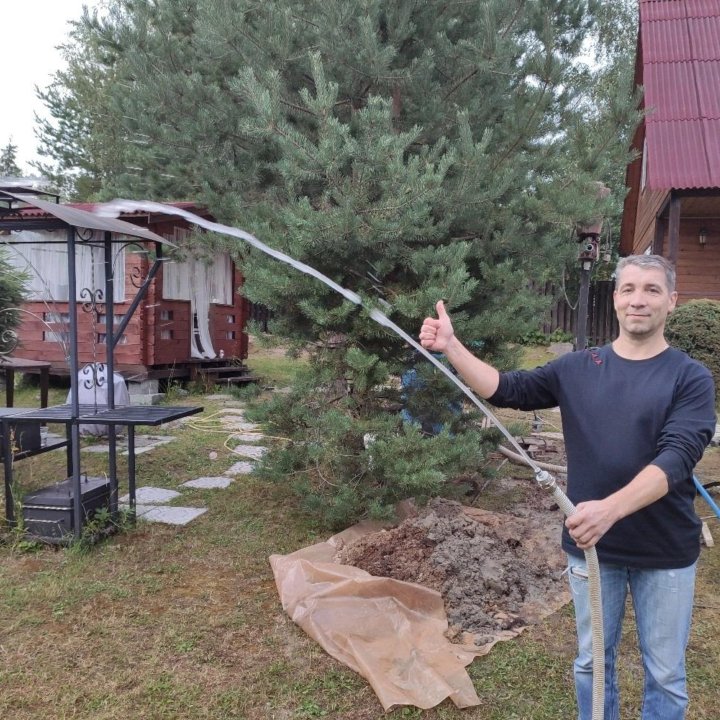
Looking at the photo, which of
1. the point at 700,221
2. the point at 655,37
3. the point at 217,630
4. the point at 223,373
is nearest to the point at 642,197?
the point at 700,221

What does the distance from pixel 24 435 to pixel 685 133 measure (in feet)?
32.3

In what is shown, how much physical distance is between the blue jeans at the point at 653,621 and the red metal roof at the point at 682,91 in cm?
894

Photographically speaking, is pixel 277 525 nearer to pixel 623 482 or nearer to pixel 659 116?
pixel 623 482

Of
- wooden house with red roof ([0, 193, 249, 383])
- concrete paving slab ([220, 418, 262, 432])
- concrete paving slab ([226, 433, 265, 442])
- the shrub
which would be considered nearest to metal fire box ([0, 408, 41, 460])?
concrete paving slab ([226, 433, 265, 442])

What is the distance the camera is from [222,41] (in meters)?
Result: 4.42

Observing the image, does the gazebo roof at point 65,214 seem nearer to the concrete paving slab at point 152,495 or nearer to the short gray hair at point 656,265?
the concrete paving slab at point 152,495

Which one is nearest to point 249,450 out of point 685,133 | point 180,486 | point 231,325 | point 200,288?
point 180,486

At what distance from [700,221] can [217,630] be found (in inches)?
477

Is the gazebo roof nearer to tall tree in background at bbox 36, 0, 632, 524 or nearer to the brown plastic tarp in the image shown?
tall tree in background at bbox 36, 0, 632, 524

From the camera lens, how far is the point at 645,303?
190cm

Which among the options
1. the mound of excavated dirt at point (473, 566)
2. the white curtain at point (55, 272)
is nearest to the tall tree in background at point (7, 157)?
the white curtain at point (55, 272)

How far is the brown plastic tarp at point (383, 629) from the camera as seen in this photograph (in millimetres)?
2566

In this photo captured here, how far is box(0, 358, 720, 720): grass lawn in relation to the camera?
2500mm

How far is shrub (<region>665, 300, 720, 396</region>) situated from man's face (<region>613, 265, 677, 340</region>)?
23.9 ft
